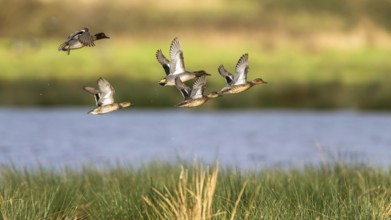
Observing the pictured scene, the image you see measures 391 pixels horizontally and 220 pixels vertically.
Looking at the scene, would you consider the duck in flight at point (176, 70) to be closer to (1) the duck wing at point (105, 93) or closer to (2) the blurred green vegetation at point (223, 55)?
(1) the duck wing at point (105, 93)

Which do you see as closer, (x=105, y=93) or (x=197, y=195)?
(x=105, y=93)

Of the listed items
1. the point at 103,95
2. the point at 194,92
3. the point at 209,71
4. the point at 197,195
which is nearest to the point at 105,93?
the point at 103,95

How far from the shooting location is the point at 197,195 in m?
10.9

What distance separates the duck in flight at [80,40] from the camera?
10.0m

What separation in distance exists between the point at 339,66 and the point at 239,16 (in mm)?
31376

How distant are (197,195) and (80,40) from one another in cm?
215

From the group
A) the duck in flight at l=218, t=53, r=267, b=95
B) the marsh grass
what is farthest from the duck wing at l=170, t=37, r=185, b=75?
the marsh grass

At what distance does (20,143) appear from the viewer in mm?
44312

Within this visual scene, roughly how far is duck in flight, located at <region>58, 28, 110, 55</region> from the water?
21.2 m

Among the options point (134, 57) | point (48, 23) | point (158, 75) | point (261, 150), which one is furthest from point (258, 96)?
point (48, 23)

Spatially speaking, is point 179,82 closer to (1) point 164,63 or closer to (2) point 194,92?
(2) point 194,92

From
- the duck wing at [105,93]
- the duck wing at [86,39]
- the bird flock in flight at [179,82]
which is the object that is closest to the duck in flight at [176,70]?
the bird flock in flight at [179,82]

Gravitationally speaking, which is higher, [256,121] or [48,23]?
[48,23]

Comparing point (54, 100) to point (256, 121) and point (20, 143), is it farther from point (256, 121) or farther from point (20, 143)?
point (20, 143)
